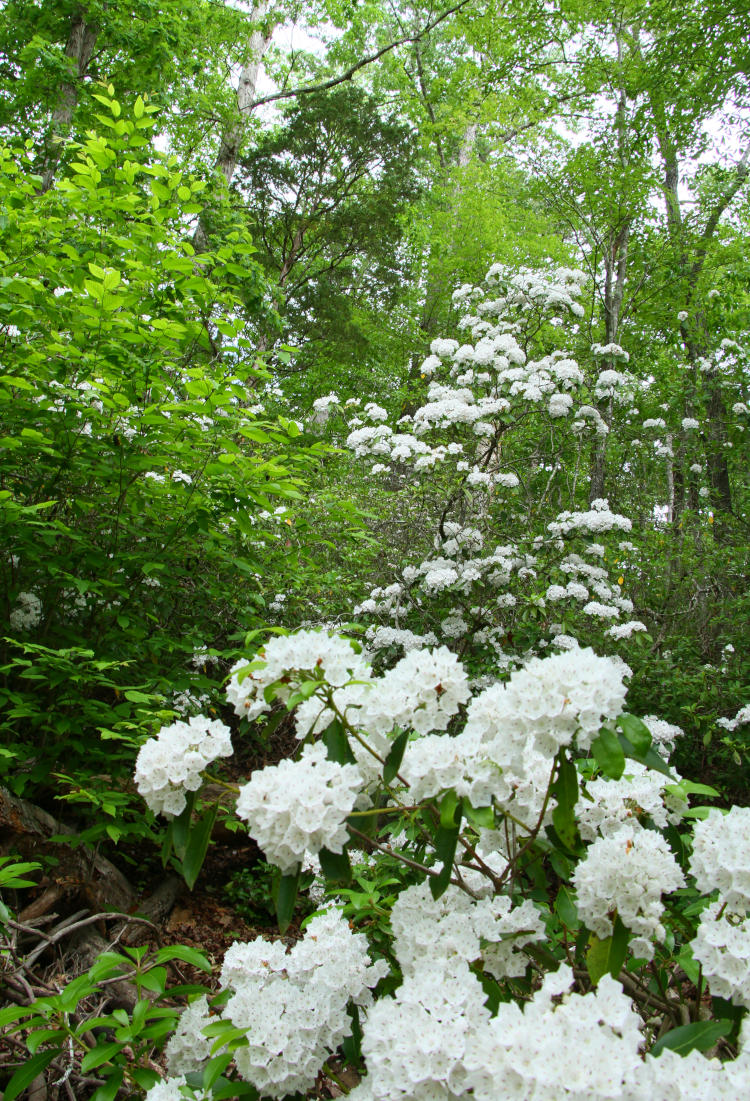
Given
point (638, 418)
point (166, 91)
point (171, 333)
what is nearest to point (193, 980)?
point (171, 333)

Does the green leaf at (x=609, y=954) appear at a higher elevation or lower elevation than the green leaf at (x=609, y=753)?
lower

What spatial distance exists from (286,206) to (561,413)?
9.88 m

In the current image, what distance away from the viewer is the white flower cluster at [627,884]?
1.30 m

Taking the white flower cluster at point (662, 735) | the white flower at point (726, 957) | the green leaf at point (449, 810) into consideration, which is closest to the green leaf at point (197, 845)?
the green leaf at point (449, 810)

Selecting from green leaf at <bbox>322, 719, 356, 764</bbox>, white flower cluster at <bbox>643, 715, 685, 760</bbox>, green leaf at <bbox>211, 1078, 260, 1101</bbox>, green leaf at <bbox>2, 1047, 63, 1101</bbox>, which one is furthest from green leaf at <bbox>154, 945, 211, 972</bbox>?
white flower cluster at <bbox>643, 715, 685, 760</bbox>

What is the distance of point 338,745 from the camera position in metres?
1.42

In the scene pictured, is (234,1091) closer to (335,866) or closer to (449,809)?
(335,866)

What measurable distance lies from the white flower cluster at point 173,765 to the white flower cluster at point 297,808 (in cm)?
16

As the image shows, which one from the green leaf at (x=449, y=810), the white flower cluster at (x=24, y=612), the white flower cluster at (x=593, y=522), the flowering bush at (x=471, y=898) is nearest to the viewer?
the flowering bush at (x=471, y=898)

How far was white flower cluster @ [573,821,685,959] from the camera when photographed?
130 centimetres

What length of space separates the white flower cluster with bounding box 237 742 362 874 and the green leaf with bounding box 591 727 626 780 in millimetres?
455

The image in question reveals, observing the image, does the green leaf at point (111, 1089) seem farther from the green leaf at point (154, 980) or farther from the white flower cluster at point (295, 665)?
the white flower cluster at point (295, 665)

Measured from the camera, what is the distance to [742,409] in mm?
6391

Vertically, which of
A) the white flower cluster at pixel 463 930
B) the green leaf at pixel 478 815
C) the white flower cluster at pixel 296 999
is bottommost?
the white flower cluster at pixel 296 999
